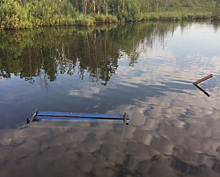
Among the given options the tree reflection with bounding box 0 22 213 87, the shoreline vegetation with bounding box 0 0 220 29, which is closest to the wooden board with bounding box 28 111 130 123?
the tree reflection with bounding box 0 22 213 87

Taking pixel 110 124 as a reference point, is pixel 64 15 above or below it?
above

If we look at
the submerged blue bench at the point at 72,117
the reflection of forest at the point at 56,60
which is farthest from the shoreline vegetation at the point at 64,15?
the submerged blue bench at the point at 72,117

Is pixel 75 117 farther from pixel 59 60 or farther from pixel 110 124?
pixel 59 60

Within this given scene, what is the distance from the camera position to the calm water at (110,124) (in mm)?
6391

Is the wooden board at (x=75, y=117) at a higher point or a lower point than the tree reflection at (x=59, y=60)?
lower

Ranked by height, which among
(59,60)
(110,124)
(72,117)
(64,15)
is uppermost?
(64,15)

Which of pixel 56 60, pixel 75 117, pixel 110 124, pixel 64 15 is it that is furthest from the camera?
pixel 64 15

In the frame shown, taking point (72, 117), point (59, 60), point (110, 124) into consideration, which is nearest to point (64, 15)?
point (59, 60)

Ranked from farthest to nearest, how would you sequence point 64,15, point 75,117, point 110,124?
1. point 64,15
2. point 110,124
3. point 75,117

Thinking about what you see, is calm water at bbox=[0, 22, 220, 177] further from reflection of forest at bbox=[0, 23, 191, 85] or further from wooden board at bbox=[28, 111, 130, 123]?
wooden board at bbox=[28, 111, 130, 123]

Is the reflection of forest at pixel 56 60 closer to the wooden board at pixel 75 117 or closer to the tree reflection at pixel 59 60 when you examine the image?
the tree reflection at pixel 59 60

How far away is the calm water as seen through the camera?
6391mm

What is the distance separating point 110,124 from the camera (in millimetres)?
8633

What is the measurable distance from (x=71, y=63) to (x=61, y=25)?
37242 millimetres
